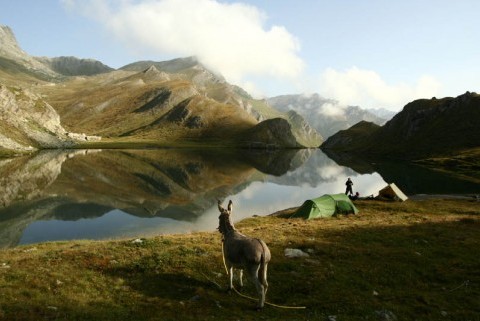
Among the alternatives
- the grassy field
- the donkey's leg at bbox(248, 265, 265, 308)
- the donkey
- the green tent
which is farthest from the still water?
the donkey's leg at bbox(248, 265, 265, 308)

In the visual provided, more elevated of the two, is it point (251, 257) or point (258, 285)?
point (251, 257)

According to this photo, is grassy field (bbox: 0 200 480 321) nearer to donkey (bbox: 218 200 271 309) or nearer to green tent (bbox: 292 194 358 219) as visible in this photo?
donkey (bbox: 218 200 271 309)

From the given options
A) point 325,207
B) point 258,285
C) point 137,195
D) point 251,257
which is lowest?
point 258,285

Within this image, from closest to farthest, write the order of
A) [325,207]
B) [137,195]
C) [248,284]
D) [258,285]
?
[258,285], [248,284], [325,207], [137,195]

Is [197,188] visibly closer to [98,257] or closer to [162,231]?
[162,231]

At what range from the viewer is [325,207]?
47938mm

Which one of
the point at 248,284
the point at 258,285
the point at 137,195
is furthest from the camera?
the point at 137,195

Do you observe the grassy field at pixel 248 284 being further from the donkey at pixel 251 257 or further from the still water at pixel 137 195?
the still water at pixel 137 195

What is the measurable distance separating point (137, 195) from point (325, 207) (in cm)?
4587

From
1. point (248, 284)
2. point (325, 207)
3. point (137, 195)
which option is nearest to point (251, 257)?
point (248, 284)

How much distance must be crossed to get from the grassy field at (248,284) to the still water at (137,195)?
928 inches

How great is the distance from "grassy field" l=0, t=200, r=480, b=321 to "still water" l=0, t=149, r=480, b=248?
2357cm

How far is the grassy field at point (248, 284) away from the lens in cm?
1647

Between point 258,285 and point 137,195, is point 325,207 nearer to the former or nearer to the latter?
point 258,285
